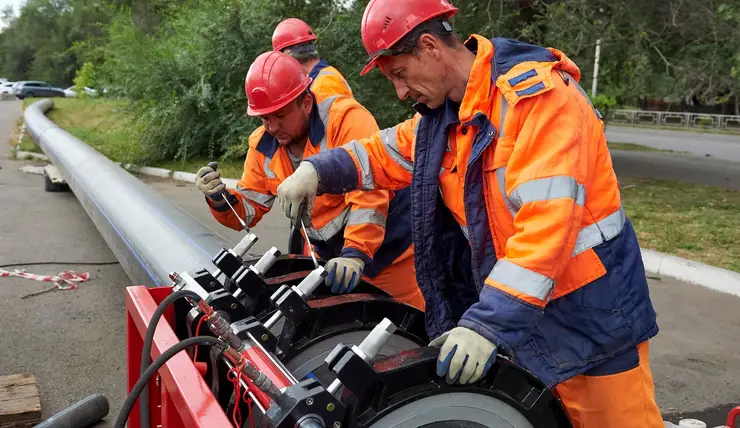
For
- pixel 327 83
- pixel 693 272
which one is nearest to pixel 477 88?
pixel 327 83

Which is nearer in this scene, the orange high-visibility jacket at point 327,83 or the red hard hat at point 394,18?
the red hard hat at point 394,18

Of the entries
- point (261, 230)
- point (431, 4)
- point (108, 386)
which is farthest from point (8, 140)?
point (431, 4)

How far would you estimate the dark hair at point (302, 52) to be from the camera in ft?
15.3

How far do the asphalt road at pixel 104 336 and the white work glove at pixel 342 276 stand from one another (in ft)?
5.40

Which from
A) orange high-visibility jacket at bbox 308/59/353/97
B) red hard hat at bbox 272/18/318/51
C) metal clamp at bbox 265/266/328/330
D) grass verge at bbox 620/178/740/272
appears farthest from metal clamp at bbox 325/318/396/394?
grass verge at bbox 620/178/740/272

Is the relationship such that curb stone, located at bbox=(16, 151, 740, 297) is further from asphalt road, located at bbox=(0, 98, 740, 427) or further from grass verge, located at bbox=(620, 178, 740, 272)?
grass verge, located at bbox=(620, 178, 740, 272)

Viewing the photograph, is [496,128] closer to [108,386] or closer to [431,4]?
[431,4]

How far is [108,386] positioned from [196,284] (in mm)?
1916

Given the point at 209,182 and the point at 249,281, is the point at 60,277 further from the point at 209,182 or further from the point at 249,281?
the point at 249,281

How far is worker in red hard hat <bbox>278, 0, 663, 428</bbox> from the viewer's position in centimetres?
157

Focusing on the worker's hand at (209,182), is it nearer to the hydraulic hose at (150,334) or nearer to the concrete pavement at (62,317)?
A: the hydraulic hose at (150,334)

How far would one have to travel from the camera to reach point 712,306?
16.1 feet

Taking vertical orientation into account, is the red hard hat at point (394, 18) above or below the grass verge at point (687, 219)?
above

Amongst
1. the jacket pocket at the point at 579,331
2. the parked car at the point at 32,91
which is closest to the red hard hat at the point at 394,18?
the jacket pocket at the point at 579,331
